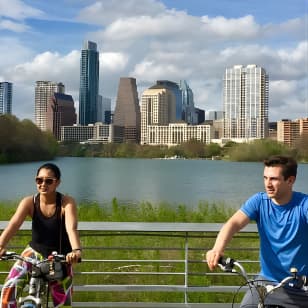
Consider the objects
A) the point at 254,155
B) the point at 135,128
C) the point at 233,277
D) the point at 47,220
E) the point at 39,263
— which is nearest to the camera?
the point at 39,263

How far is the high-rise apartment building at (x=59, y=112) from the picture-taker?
180 m

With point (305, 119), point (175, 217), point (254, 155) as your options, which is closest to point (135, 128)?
point (305, 119)

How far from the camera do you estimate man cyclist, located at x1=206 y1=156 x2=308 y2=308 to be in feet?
8.91

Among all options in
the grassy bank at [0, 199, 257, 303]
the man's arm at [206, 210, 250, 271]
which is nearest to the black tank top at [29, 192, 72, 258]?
the man's arm at [206, 210, 250, 271]

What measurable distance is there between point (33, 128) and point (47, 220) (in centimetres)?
8077

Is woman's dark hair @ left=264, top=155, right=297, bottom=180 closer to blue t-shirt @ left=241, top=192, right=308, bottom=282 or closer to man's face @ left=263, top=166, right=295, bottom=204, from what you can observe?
man's face @ left=263, top=166, right=295, bottom=204

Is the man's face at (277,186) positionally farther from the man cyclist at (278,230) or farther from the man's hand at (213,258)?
the man's hand at (213,258)

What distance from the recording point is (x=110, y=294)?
20.2 feet

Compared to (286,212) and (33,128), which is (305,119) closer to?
(33,128)

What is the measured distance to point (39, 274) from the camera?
123 inches

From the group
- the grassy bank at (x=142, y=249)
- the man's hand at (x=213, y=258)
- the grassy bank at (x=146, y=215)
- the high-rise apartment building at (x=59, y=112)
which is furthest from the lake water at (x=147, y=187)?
the high-rise apartment building at (x=59, y=112)

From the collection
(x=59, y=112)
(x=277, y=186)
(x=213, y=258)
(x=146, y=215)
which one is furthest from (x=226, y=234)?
(x=59, y=112)

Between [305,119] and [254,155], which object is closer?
[254,155]

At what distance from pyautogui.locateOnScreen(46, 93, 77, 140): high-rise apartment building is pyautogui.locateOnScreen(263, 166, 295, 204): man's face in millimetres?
174252
